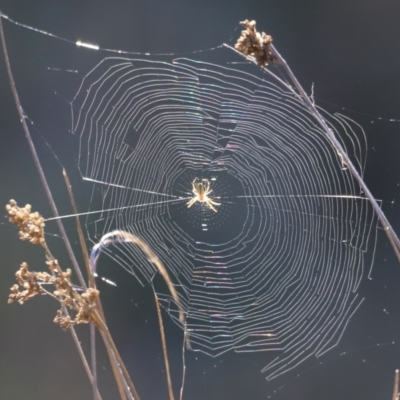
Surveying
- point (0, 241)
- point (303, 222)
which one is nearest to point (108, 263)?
point (0, 241)

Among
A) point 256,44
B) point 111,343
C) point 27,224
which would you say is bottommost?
point 111,343

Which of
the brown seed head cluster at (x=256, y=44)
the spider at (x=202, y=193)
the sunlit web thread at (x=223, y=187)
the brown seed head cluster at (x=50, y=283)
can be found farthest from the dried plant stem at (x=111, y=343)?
the spider at (x=202, y=193)

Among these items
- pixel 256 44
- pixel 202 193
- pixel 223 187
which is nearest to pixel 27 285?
pixel 256 44

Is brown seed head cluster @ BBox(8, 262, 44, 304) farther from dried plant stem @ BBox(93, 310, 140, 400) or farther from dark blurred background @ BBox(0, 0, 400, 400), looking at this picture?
dark blurred background @ BBox(0, 0, 400, 400)

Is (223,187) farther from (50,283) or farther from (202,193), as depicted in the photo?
(50,283)

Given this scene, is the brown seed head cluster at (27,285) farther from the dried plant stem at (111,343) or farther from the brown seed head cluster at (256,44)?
the brown seed head cluster at (256,44)
